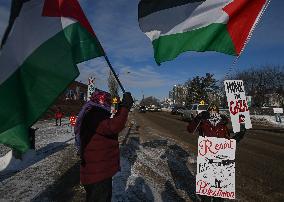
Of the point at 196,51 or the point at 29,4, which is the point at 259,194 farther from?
the point at 29,4

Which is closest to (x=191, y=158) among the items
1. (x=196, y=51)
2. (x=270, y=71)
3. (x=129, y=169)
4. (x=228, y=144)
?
(x=129, y=169)

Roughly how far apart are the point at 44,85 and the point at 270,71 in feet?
286

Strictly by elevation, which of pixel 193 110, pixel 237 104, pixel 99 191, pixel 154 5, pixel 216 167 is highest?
pixel 154 5

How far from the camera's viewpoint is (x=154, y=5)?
6145mm

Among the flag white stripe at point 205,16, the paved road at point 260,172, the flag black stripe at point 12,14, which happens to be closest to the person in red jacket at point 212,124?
the paved road at point 260,172

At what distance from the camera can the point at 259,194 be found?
846 centimetres

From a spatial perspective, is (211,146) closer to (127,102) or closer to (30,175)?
(127,102)

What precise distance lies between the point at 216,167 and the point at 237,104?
4.10 feet

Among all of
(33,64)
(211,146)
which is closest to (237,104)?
(211,146)

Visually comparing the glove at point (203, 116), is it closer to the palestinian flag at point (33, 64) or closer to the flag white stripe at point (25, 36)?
the palestinian flag at point (33, 64)

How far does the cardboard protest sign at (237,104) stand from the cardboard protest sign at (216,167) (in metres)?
0.52

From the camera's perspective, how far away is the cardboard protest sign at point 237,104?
7.55 meters

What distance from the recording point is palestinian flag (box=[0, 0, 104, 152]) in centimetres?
443

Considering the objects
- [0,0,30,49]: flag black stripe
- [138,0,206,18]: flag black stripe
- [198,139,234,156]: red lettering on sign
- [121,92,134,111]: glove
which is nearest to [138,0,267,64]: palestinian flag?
[138,0,206,18]: flag black stripe
